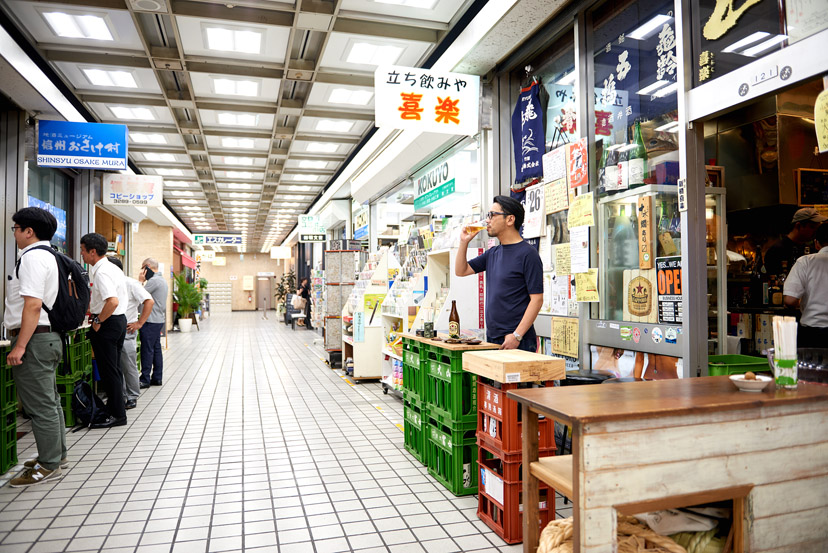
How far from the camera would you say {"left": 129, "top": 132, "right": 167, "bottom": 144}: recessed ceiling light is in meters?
9.00

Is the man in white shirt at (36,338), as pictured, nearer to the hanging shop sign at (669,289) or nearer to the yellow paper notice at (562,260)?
the yellow paper notice at (562,260)

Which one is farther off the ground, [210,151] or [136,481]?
[210,151]

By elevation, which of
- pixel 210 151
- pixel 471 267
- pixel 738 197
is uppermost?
pixel 210 151

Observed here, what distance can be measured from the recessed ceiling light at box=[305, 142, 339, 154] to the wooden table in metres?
8.40

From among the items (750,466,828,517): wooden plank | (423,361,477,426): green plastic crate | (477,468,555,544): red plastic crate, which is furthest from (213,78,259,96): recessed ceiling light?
(750,466,828,517): wooden plank

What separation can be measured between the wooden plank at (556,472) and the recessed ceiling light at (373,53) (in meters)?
5.15

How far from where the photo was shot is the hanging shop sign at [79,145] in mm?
6078

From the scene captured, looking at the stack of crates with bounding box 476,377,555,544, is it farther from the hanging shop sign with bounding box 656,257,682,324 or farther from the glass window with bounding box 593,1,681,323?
the glass window with bounding box 593,1,681,323

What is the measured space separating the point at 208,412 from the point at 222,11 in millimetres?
4105

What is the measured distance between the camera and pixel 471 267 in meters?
4.05

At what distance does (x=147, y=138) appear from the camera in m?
9.24

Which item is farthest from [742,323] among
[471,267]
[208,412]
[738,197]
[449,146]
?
[208,412]

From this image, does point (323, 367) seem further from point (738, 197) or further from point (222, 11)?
point (738, 197)

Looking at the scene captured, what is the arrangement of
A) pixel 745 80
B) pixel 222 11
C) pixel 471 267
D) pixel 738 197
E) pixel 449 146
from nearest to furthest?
1. pixel 745 80
2. pixel 471 267
3. pixel 222 11
4. pixel 738 197
5. pixel 449 146
